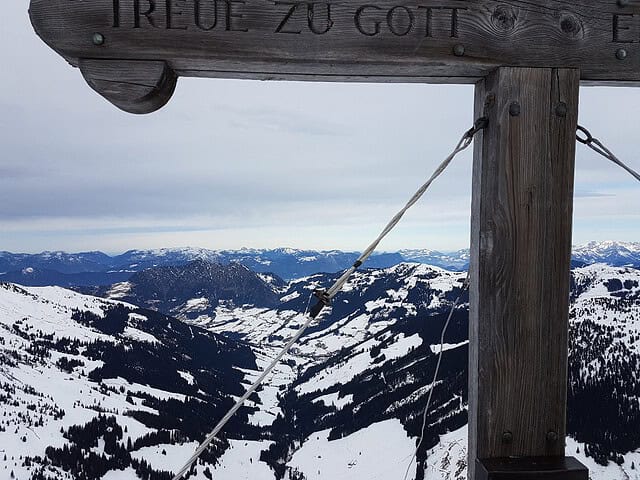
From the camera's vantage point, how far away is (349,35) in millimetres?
2682

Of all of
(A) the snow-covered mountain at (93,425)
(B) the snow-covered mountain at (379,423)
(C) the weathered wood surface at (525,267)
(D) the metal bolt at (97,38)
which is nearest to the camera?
(D) the metal bolt at (97,38)

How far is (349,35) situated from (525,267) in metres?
1.59

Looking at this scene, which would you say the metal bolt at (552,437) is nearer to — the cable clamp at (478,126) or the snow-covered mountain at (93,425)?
the cable clamp at (478,126)

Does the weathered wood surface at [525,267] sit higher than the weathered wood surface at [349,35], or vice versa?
the weathered wood surface at [349,35]

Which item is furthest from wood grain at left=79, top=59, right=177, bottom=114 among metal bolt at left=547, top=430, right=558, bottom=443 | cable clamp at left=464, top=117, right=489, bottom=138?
metal bolt at left=547, top=430, right=558, bottom=443

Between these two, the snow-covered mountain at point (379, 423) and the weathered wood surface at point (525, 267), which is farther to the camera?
the snow-covered mountain at point (379, 423)

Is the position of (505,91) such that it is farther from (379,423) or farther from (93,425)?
(93,425)

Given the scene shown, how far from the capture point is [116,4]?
8.48 feet

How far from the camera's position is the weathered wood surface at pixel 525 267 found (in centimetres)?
274

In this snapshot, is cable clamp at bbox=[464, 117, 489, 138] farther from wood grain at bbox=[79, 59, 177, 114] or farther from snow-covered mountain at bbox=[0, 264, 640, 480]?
snow-covered mountain at bbox=[0, 264, 640, 480]

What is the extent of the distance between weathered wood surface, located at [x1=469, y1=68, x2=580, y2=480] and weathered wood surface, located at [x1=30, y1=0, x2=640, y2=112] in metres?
0.18

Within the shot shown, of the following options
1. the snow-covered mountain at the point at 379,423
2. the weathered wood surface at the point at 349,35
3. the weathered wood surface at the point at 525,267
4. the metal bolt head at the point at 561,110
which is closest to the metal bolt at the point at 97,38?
the weathered wood surface at the point at 349,35

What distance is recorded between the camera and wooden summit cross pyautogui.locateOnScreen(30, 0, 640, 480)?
8.73ft

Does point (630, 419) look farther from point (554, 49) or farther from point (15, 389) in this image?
point (15, 389)
